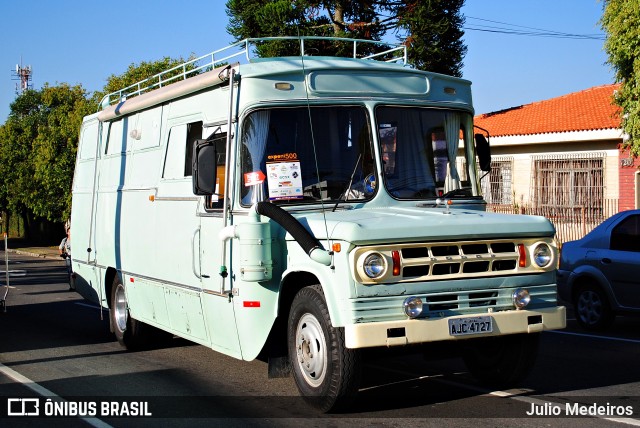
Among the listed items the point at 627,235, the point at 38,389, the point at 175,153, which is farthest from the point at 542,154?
the point at 38,389

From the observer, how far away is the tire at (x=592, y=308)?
12516 millimetres

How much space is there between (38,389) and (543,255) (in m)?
4.95

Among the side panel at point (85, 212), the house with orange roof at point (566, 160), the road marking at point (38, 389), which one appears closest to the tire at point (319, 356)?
the road marking at point (38, 389)

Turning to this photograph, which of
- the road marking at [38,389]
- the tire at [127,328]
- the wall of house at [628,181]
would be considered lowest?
the road marking at [38,389]

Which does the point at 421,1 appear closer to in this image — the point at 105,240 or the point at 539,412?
the point at 105,240

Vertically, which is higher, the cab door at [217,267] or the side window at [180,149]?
the side window at [180,149]

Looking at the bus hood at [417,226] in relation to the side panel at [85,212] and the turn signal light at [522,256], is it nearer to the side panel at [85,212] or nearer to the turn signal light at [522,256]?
the turn signal light at [522,256]

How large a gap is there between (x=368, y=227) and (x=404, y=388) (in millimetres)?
2186

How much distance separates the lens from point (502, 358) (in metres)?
8.30

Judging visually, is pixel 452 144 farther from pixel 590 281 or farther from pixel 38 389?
pixel 590 281

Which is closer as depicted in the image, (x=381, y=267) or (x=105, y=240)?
(x=381, y=267)

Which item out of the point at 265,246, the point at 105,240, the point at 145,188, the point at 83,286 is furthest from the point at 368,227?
the point at 83,286

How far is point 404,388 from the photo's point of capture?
8.44 metres

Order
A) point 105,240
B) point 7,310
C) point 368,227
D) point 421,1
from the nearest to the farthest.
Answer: point 368,227
point 105,240
point 7,310
point 421,1
